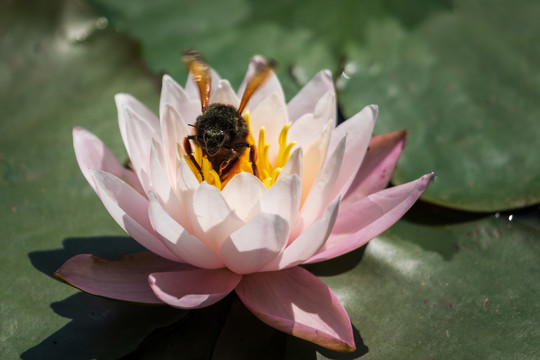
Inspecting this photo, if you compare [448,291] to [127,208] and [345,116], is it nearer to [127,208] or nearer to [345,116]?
[345,116]

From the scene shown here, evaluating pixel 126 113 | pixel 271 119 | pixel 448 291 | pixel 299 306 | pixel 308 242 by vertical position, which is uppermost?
pixel 126 113

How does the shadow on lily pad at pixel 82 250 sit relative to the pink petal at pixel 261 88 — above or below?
below

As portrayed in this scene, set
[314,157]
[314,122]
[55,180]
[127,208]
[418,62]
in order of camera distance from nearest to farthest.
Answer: [127,208], [314,157], [314,122], [55,180], [418,62]

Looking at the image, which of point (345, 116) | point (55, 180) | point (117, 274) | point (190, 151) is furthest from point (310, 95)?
point (55, 180)

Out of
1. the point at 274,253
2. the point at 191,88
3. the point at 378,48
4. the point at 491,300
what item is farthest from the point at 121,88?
the point at 491,300

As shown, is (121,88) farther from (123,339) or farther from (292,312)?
(292,312)

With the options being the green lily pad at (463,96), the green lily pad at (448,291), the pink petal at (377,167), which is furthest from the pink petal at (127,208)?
the green lily pad at (463,96)

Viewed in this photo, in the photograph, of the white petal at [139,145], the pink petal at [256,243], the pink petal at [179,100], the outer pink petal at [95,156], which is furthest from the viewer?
the pink petal at [179,100]

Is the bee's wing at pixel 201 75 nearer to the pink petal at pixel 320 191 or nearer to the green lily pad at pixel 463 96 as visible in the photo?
the pink petal at pixel 320 191
